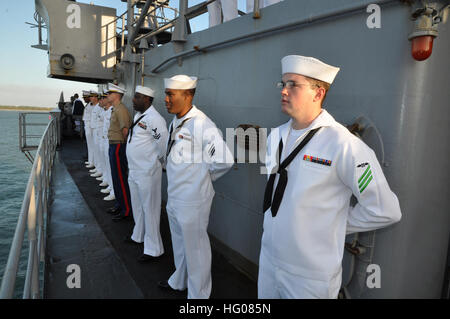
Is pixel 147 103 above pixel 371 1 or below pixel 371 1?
below

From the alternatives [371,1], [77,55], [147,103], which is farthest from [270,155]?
[77,55]

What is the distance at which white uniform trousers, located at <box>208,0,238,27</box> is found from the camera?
329 centimetres

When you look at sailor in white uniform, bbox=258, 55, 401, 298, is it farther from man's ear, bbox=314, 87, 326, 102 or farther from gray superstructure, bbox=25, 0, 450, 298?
gray superstructure, bbox=25, 0, 450, 298

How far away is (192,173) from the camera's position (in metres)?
2.33

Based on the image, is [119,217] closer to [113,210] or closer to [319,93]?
[113,210]

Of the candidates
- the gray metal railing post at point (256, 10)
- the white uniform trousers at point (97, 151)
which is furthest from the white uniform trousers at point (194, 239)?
the white uniform trousers at point (97, 151)

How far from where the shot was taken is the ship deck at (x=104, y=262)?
257cm

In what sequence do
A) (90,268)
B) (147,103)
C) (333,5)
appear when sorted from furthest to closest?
(147,103), (90,268), (333,5)

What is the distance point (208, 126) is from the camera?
2381 mm

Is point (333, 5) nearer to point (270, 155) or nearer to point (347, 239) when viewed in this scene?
point (270, 155)

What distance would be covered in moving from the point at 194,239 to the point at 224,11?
242 cm

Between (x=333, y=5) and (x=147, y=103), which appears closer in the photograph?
(x=333, y=5)
